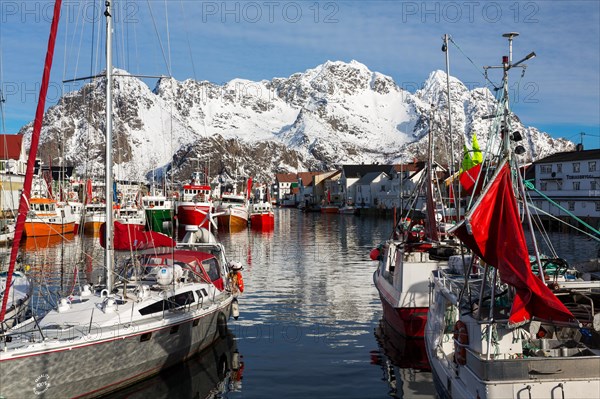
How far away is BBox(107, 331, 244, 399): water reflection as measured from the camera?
19359 mm

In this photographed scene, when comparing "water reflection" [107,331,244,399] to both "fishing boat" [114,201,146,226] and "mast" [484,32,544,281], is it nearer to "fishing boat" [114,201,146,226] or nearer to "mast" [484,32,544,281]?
"mast" [484,32,544,281]

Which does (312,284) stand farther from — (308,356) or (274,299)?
(308,356)

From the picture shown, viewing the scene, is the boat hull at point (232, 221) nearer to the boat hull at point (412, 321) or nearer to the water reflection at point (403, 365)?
the water reflection at point (403, 365)

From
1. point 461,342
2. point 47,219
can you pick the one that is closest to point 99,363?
point 461,342

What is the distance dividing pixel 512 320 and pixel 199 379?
12.0m

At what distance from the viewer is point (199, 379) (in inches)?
828

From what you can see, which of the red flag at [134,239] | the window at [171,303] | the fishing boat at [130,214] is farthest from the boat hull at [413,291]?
the fishing boat at [130,214]

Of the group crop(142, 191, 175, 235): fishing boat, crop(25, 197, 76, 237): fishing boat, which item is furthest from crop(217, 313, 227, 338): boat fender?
crop(142, 191, 175, 235): fishing boat

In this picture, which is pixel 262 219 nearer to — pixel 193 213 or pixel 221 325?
pixel 193 213

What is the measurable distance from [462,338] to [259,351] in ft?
40.7

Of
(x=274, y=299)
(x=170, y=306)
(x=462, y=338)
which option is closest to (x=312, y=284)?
(x=274, y=299)

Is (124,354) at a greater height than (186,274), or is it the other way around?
(186,274)

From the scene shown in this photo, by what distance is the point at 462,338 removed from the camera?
14.1 metres

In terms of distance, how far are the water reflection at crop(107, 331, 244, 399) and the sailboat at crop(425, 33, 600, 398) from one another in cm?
798
